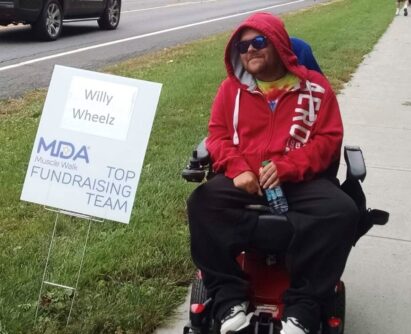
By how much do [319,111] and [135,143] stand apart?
844 mm

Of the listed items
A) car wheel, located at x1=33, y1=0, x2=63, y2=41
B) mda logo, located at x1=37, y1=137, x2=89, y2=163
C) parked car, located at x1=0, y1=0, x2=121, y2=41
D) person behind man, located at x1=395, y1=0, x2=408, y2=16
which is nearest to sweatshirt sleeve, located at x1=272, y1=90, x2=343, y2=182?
mda logo, located at x1=37, y1=137, x2=89, y2=163

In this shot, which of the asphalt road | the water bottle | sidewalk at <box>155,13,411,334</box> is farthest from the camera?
the asphalt road

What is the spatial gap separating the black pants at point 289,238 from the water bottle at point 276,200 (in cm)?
3

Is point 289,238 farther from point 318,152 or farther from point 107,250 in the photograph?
point 107,250

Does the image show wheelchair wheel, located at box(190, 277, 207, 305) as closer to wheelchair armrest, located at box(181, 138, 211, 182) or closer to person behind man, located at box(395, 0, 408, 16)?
wheelchair armrest, located at box(181, 138, 211, 182)

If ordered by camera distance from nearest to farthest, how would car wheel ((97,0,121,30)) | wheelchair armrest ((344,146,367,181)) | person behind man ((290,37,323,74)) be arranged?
wheelchair armrest ((344,146,367,181)), person behind man ((290,37,323,74)), car wheel ((97,0,121,30))

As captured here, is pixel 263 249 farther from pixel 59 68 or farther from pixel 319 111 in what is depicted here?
pixel 59 68

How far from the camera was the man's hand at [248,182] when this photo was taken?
3195 millimetres

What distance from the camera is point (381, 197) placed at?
5594 millimetres

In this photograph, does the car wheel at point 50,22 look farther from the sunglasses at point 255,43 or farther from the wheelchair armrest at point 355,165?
the wheelchair armrest at point 355,165

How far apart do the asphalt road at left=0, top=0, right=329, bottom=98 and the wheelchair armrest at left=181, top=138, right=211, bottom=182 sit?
19.6ft

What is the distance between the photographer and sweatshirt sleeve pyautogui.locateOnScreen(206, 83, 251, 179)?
3.30 meters

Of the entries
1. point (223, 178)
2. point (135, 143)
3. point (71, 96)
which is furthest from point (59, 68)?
point (223, 178)

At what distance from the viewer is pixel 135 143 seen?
3369 mm
